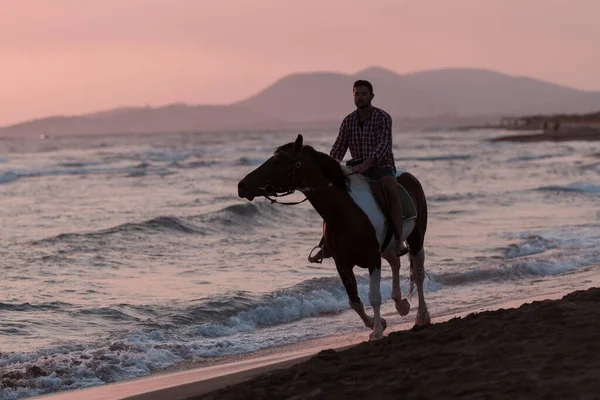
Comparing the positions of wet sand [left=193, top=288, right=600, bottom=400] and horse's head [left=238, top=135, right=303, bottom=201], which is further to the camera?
horse's head [left=238, top=135, right=303, bottom=201]

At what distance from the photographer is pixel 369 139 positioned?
30.5 ft

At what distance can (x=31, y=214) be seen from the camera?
1094 inches

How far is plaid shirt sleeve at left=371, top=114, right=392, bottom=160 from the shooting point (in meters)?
9.19

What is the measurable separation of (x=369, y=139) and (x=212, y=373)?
2613mm

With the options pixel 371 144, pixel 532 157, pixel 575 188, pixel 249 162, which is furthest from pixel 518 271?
pixel 249 162

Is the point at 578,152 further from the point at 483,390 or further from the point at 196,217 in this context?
the point at 483,390

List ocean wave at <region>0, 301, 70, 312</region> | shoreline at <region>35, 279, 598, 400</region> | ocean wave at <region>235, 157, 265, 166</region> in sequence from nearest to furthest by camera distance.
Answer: shoreline at <region>35, 279, 598, 400</region>
ocean wave at <region>0, 301, 70, 312</region>
ocean wave at <region>235, 157, 265, 166</region>

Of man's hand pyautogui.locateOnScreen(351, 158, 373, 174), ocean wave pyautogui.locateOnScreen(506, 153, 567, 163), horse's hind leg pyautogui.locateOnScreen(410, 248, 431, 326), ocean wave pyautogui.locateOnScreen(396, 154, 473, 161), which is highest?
man's hand pyautogui.locateOnScreen(351, 158, 373, 174)

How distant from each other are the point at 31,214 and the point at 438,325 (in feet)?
69.3

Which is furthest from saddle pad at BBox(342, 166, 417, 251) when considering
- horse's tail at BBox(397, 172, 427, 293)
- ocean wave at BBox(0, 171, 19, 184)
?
ocean wave at BBox(0, 171, 19, 184)

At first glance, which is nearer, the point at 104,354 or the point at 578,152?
the point at 104,354

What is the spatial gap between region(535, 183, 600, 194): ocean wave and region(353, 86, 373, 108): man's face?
76.4 feet

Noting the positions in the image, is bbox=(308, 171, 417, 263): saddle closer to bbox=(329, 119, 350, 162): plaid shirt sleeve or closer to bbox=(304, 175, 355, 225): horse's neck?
bbox=(304, 175, 355, 225): horse's neck

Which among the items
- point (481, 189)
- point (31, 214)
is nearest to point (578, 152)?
point (481, 189)
